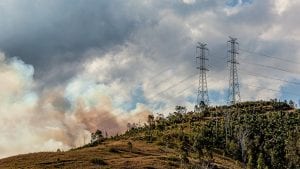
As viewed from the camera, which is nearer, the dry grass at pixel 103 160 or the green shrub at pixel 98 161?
the dry grass at pixel 103 160

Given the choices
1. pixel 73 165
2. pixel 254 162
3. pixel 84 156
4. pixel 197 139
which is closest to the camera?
pixel 73 165

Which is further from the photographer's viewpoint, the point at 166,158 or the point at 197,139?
the point at 197,139

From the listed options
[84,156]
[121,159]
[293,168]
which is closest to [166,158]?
[121,159]

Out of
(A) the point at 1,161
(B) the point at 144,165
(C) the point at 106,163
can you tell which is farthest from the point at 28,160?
(B) the point at 144,165

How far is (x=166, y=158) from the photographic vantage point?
6708 inches

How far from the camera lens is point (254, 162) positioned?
596 ft

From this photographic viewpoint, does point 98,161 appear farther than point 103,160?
No

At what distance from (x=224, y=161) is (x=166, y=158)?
2582cm

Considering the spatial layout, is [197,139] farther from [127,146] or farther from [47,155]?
[47,155]

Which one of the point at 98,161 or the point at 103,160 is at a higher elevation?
the point at 103,160

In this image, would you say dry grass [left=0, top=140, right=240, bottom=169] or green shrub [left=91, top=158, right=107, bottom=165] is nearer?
dry grass [left=0, top=140, right=240, bottom=169]

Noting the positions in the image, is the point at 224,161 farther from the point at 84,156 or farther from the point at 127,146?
the point at 84,156

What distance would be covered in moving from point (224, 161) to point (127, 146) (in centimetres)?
3508

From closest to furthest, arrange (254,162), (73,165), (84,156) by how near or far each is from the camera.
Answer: (73,165) < (84,156) < (254,162)
